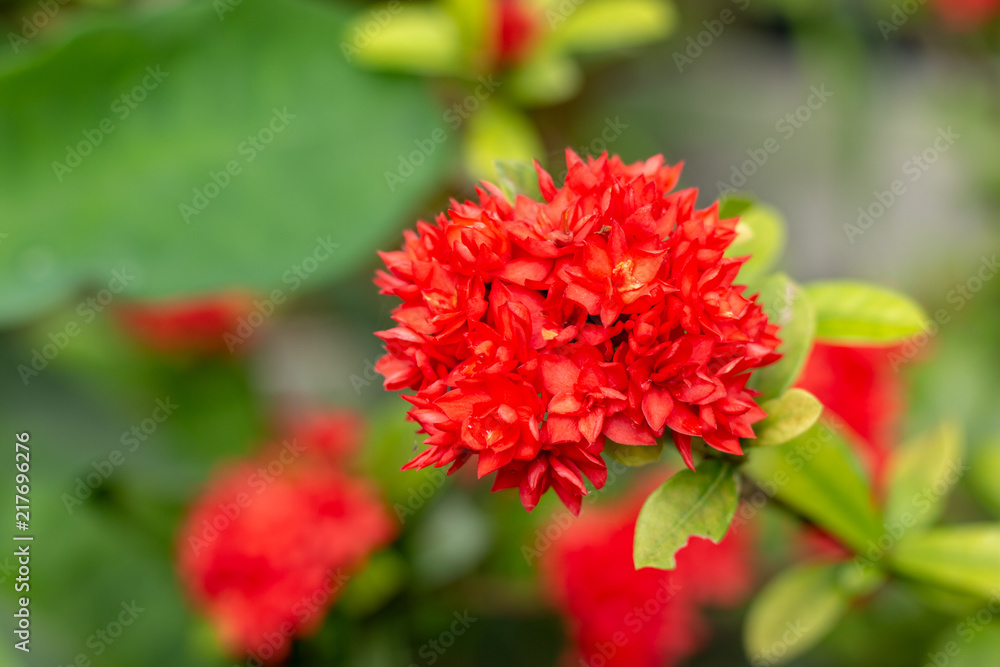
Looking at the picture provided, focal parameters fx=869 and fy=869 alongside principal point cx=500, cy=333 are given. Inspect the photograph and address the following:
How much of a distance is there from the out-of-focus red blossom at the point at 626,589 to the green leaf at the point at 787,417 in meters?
0.80

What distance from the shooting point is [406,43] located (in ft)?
5.88

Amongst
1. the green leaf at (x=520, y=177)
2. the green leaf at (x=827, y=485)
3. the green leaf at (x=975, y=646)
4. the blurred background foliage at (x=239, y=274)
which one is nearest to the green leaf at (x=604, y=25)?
the blurred background foliage at (x=239, y=274)

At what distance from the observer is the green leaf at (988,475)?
5.32ft

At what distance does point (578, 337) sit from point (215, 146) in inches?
50.9

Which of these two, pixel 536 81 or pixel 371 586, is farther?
pixel 536 81

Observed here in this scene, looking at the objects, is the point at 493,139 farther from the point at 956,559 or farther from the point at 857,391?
the point at 956,559

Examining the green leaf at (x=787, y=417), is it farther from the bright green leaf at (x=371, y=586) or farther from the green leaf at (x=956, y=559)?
the bright green leaf at (x=371, y=586)

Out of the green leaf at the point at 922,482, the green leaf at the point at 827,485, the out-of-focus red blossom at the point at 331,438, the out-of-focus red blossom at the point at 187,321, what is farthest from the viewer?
the out-of-focus red blossom at the point at 187,321

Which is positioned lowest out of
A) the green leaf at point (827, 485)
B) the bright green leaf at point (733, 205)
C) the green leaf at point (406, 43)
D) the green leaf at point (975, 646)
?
the green leaf at point (975, 646)

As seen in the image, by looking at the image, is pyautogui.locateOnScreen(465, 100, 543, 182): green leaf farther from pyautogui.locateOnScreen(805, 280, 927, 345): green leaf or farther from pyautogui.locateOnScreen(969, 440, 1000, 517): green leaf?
pyautogui.locateOnScreen(969, 440, 1000, 517): green leaf

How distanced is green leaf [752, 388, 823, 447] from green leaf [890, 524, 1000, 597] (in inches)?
18.4

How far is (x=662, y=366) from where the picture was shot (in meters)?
0.87

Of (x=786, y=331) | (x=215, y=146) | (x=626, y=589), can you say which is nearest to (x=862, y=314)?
(x=786, y=331)

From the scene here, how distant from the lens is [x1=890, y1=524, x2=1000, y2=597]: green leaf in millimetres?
1211
